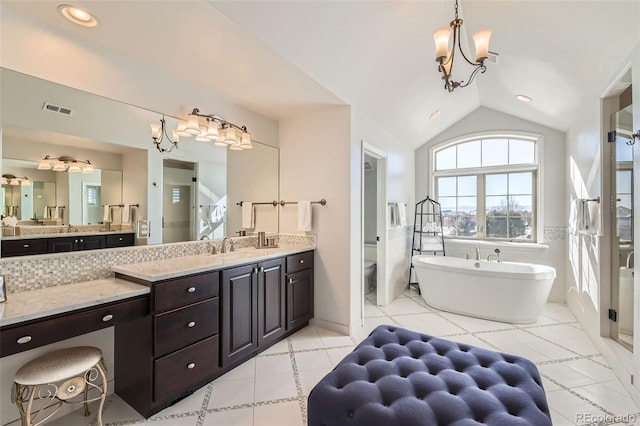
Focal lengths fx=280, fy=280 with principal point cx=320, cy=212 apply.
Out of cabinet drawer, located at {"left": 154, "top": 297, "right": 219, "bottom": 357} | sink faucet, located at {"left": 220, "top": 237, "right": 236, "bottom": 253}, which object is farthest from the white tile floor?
sink faucet, located at {"left": 220, "top": 237, "right": 236, "bottom": 253}

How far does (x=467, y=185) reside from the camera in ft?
15.9

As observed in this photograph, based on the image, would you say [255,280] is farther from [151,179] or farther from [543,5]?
[543,5]

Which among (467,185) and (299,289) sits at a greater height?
(467,185)

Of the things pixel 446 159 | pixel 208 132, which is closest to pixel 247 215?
pixel 208 132

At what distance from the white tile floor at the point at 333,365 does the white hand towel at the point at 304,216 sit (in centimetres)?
115

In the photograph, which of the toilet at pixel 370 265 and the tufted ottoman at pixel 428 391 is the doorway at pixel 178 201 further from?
the toilet at pixel 370 265

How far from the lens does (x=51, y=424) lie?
5.70 feet

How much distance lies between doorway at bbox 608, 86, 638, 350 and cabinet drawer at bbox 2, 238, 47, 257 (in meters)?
4.55

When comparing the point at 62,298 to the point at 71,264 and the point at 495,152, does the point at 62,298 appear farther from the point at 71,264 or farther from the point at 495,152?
the point at 495,152

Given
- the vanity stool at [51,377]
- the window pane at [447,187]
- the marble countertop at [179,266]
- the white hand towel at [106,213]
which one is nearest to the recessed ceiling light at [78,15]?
the white hand towel at [106,213]

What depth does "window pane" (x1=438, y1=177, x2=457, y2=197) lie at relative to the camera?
4.97m

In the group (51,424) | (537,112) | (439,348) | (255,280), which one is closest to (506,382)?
(439,348)

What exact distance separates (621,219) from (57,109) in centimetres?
463

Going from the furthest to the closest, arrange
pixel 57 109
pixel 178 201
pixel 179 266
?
pixel 178 201 → pixel 179 266 → pixel 57 109
